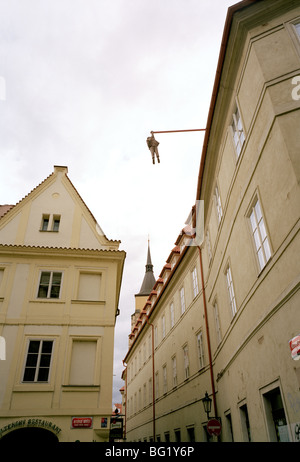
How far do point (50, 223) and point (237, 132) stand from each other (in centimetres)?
1078

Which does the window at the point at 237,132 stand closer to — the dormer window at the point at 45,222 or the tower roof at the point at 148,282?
the dormer window at the point at 45,222

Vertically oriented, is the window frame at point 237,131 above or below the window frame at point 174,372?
above

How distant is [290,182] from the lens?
6559 mm

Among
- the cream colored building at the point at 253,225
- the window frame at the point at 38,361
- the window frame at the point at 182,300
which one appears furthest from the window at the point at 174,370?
the window frame at the point at 38,361

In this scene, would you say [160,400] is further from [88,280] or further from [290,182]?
[290,182]

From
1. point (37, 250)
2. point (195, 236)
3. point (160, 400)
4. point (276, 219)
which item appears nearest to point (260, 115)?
point (276, 219)

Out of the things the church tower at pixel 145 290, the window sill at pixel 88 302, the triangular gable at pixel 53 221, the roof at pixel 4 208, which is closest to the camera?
the window sill at pixel 88 302

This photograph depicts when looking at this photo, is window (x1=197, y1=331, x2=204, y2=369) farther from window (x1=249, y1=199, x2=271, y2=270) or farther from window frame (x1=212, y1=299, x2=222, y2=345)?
window (x1=249, y1=199, x2=271, y2=270)

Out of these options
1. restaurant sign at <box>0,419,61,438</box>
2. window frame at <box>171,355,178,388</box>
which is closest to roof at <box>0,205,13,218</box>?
restaurant sign at <box>0,419,61,438</box>

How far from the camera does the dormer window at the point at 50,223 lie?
56.9ft

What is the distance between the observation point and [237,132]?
386 inches

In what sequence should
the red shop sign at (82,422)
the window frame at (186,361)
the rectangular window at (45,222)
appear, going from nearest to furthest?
1. the red shop sign at (82,422)
2. the rectangular window at (45,222)
3. the window frame at (186,361)

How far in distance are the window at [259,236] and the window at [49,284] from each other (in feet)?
32.0
